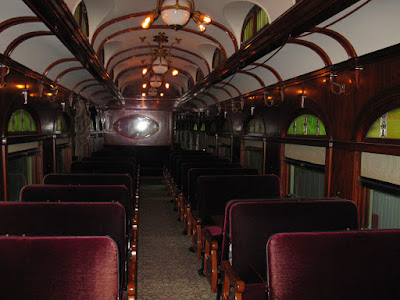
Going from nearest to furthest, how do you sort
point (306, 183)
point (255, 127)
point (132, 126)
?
point (306, 183) < point (255, 127) < point (132, 126)

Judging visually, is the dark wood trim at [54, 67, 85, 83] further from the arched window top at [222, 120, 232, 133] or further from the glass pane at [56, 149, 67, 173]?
the arched window top at [222, 120, 232, 133]

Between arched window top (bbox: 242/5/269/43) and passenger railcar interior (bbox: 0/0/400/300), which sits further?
arched window top (bbox: 242/5/269/43)

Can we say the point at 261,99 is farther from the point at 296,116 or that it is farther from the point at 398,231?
the point at 398,231

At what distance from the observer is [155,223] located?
723cm

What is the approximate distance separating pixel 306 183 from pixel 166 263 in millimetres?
2817

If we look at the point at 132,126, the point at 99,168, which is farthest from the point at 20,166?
the point at 132,126

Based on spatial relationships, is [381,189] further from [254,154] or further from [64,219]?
[254,154]

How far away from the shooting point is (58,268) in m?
2.15

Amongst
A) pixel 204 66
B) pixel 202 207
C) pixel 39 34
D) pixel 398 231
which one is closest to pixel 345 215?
pixel 398 231

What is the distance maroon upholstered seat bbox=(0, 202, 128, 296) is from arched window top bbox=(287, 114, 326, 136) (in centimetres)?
368

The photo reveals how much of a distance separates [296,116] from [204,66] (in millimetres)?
4378

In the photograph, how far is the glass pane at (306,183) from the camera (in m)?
5.42

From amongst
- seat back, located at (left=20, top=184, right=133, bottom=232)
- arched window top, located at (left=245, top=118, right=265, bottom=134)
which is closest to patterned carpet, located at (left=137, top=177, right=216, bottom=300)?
seat back, located at (left=20, top=184, right=133, bottom=232)

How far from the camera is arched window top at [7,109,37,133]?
5210 mm
